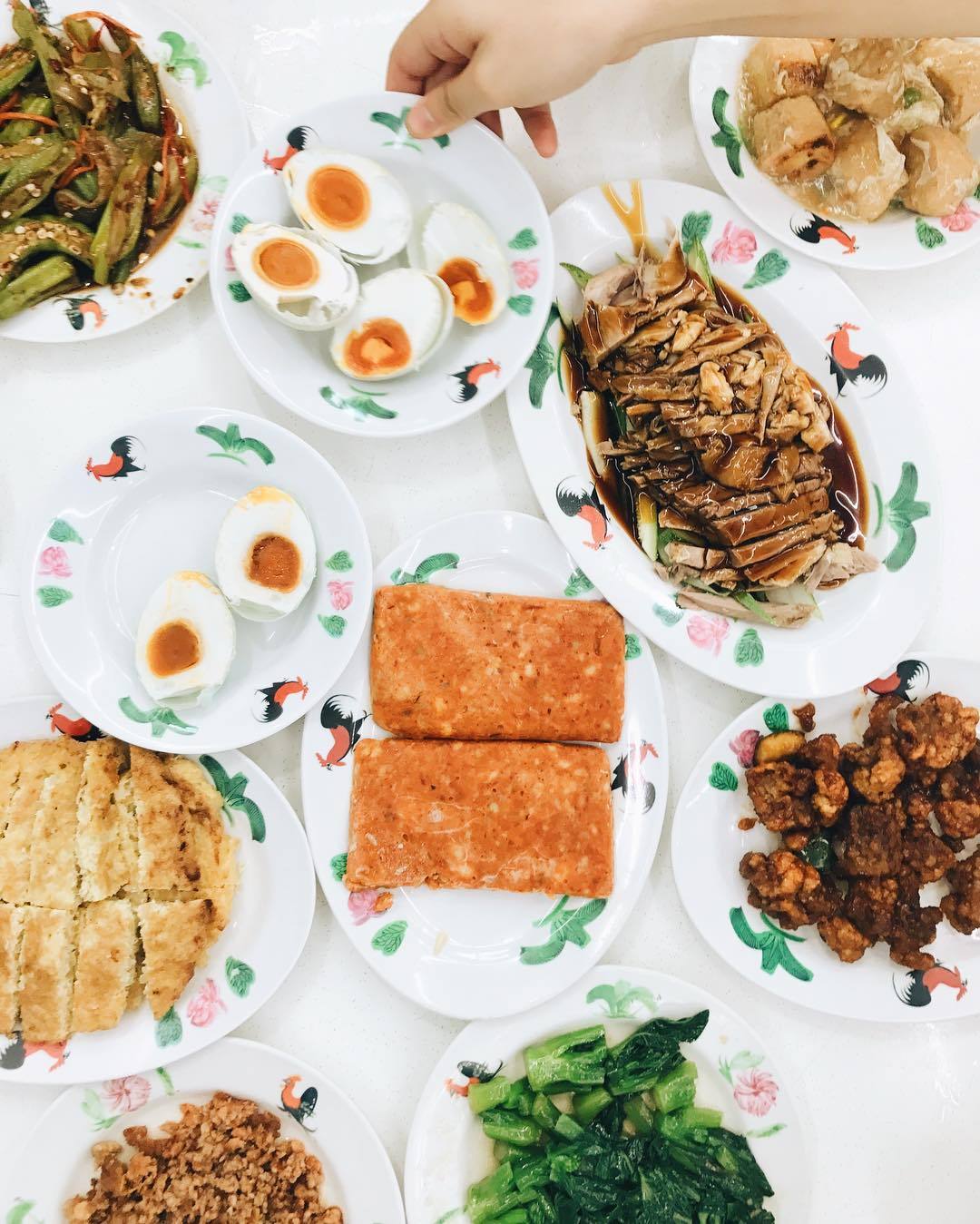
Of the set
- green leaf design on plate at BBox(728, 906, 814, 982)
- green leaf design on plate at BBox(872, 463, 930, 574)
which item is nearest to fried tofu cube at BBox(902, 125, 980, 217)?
green leaf design on plate at BBox(872, 463, 930, 574)

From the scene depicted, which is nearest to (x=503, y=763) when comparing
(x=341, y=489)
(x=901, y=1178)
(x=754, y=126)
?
(x=341, y=489)

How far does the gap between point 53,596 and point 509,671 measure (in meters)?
1.39

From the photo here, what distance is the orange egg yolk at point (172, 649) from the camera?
102 inches

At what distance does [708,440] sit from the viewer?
277cm

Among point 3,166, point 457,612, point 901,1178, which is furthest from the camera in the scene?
point 901,1178

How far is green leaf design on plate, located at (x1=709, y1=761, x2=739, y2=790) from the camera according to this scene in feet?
9.49

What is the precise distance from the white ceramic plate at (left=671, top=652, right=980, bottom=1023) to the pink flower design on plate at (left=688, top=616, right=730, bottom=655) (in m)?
0.25

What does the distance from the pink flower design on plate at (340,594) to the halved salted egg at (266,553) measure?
0.26 ft

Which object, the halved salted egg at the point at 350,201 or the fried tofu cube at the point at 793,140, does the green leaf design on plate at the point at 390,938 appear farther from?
the fried tofu cube at the point at 793,140

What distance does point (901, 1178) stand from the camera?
3.01 metres

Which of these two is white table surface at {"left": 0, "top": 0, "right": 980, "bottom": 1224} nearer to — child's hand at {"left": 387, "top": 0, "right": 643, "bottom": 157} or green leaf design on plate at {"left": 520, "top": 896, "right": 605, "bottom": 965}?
green leaf design on plate at {"left": 520, "top": 896, "right": 605, "bottom": 965}

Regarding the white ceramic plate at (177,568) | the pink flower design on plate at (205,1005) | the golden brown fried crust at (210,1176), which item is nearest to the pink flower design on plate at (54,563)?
the white ceramic plate at (177,568)

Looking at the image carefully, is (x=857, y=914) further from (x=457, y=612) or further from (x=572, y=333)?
(x=572, y=333)

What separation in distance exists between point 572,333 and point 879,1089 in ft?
9.07
